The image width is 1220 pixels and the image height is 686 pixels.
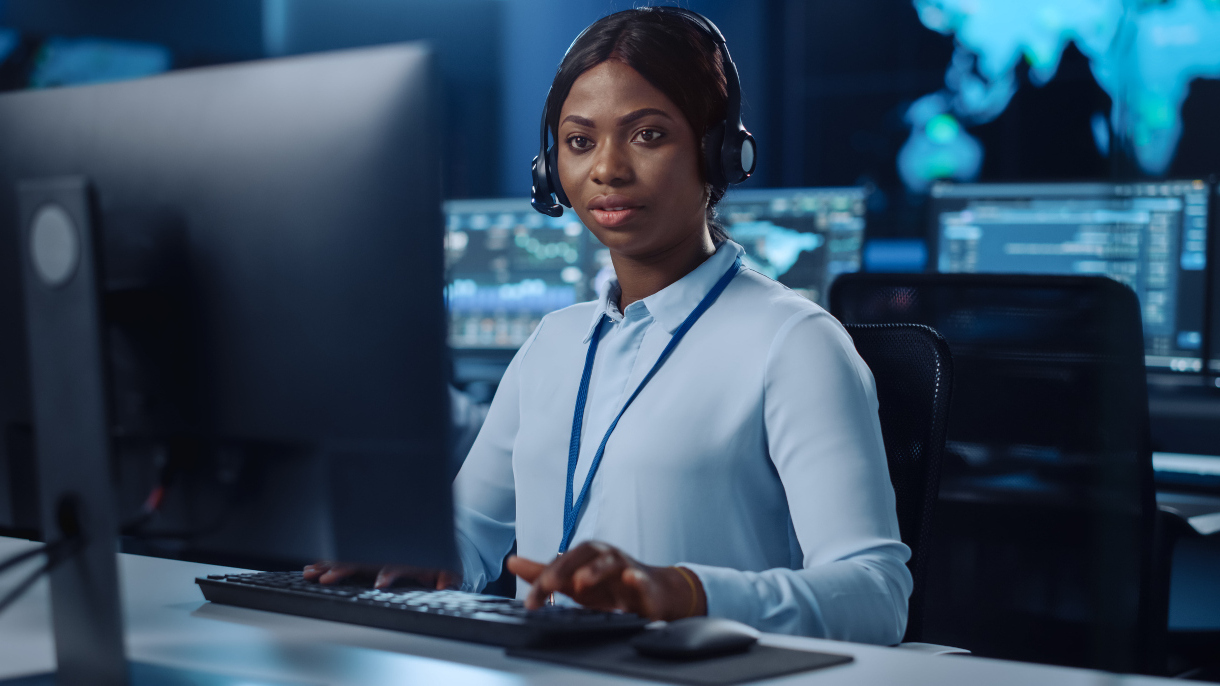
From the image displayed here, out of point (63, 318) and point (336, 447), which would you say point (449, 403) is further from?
point (63, 318)

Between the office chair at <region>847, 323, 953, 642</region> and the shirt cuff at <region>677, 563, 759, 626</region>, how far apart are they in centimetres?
30

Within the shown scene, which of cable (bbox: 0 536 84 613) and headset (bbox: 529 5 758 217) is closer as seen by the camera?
cable (bbox: 0 536 84 613)

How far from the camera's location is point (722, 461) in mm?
1077

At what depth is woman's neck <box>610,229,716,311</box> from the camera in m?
1.22

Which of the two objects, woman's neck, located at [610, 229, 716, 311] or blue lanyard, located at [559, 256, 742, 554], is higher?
woman's neck, located at [610, 229, 716, 311]

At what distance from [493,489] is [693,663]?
0.60 meters

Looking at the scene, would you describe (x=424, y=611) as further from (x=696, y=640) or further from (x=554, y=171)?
(x=554, y=171)

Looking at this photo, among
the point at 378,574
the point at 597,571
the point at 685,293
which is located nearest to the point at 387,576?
the point at 378,574

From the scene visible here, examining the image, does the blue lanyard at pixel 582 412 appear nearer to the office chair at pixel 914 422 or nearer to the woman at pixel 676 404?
the woman at pixel 676 404

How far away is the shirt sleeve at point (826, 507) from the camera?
2.93ft

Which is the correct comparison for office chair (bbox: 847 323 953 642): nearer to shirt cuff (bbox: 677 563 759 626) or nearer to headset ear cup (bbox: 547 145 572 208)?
shirt cuff (bbox: 677 563 759 626)

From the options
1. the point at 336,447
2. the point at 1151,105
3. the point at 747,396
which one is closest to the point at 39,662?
the point at 336,447

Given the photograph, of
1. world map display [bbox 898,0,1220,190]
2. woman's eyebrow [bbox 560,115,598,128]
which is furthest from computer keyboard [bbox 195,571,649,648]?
world map display [bbox 898,0,1220,190]

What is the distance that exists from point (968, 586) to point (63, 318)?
1.51 m
